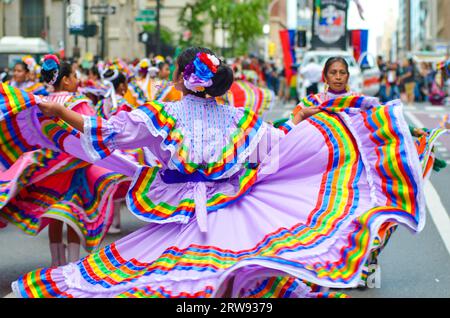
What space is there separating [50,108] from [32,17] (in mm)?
49671

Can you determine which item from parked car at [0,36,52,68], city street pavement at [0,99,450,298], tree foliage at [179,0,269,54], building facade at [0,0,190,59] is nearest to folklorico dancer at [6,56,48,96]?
city street pavement at [0,99,450,298]

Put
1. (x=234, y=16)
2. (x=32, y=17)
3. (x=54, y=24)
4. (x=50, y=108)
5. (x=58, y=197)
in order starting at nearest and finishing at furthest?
(x=50, y=108), (x=58, y=197), (x=54, y=24), (x=32, y=17), (x=234, y=16)

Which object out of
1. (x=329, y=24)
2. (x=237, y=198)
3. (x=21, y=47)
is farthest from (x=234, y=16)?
(x=237, y=198)

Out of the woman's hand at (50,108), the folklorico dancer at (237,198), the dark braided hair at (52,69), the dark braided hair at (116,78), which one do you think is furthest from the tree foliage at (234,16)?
the folklorico dancer at (237,198)

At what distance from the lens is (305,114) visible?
22.9 ft

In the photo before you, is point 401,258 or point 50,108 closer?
point 50,108

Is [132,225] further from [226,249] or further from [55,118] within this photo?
[226,249]

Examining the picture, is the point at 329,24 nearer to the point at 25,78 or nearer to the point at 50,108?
the point at 25,78

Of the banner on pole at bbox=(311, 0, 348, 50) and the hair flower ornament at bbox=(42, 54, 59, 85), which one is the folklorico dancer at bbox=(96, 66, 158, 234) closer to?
the hair flower ornament at bbox=(42, 54, 59, 85)

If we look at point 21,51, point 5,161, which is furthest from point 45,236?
point 21,51

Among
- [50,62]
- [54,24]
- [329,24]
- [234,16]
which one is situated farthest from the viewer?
[234,16]

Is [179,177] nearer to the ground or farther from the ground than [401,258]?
farther from the ground

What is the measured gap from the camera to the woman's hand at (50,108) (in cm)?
622

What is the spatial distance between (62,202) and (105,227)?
13.6 inches
